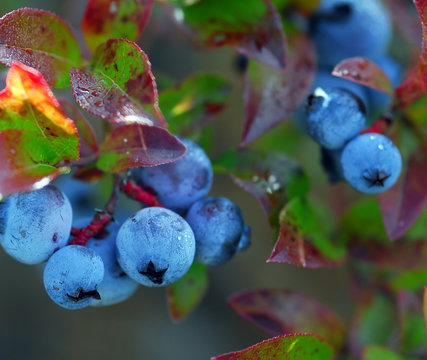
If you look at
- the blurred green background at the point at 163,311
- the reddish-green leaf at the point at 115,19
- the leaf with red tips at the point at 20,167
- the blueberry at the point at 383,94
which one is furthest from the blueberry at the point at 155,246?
the blurred green background at the point at 163,311

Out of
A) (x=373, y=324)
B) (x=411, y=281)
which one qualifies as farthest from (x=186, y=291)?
(x=411, y=281)

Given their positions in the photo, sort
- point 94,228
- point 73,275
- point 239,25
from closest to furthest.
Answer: point 73,275
point 94,228
point 239,25

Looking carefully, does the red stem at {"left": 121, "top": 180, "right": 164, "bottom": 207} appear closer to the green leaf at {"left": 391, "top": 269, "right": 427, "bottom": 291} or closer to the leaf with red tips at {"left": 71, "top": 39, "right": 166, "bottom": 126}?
the leaf with red tips at {"left": 71, "top": 39, "right": 166, "bottom": 126}

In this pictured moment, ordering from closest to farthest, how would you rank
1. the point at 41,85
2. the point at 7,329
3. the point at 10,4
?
1. the point at 41,85
2. the point at 10,4
3. the point at 7,329

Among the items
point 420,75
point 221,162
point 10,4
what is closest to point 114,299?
point 221,162

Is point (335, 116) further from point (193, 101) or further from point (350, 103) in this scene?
point (193, 101)

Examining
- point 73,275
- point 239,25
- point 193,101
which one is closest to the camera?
point 73,275

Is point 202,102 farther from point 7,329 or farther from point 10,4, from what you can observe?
point 7,329

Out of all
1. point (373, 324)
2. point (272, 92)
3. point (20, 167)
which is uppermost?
point (272, 92)
